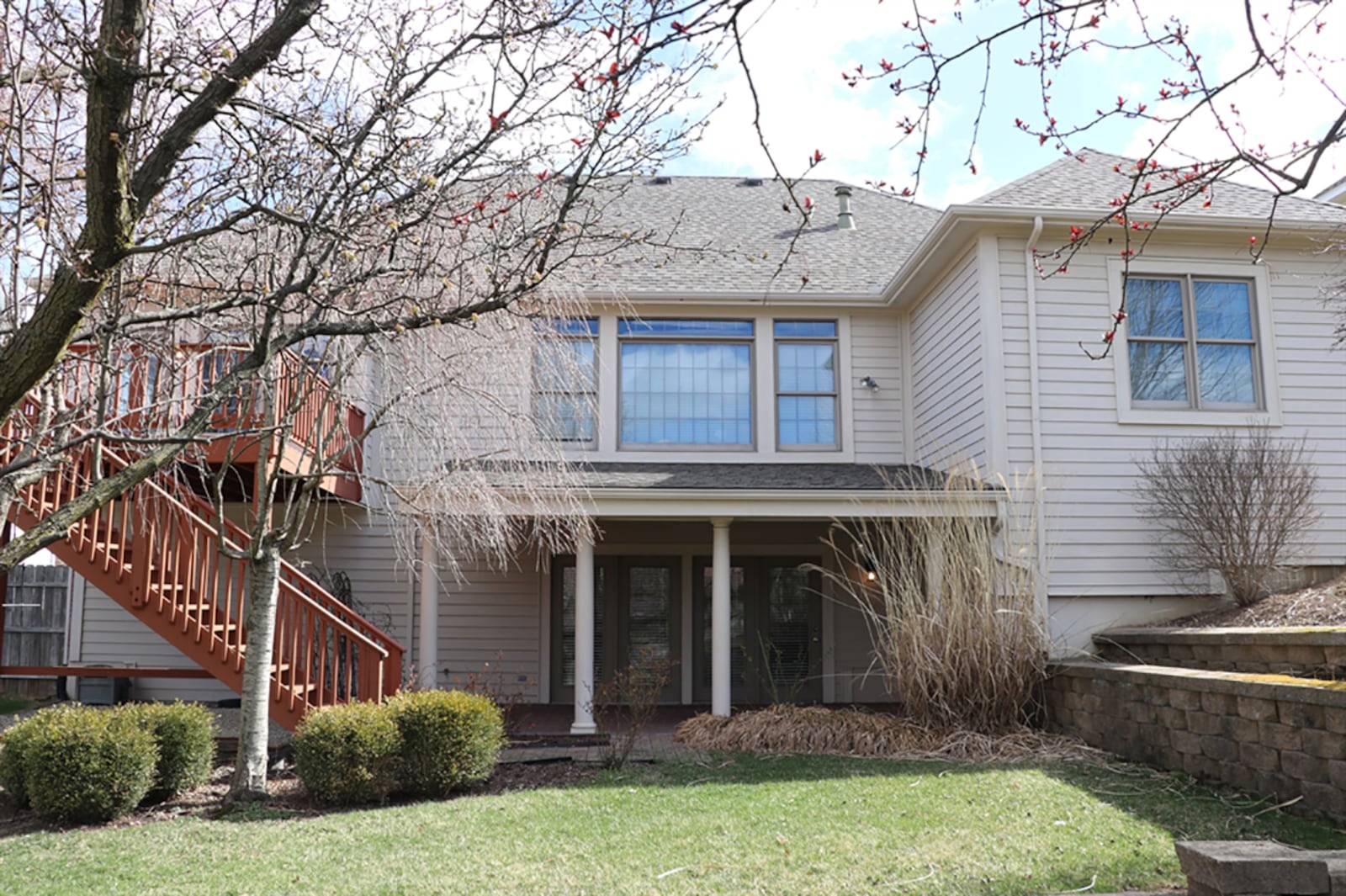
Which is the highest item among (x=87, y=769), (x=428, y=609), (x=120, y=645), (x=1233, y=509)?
(x=1233, y=509)

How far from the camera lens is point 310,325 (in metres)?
3.50

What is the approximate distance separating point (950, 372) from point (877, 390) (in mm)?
1434

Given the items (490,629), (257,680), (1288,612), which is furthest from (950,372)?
(257,680)

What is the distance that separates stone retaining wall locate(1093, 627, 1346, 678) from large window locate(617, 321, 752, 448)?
461cm

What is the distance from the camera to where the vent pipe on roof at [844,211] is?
1377 cm

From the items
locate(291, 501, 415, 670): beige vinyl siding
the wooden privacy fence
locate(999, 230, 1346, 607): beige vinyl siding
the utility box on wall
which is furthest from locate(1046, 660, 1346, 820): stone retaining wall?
the wooden privacy fence

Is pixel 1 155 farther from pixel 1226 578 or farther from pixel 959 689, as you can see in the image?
pixel 1226 578

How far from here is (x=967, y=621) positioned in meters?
8.38

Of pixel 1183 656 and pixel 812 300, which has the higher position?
pixel 812 300

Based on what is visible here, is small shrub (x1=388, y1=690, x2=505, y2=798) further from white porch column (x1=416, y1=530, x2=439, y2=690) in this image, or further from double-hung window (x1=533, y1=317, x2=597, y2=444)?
double-hung window (x1=533, y1=317, x2=597, y2=444)

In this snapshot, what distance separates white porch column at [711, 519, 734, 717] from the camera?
976 centimetres

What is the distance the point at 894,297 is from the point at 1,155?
9.36 meters

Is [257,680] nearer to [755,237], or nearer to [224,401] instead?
[224,401]

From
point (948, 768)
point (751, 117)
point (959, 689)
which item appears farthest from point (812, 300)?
point (751, 117)
